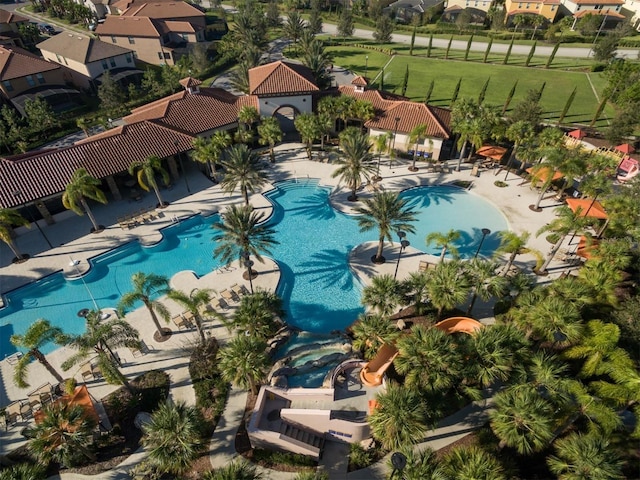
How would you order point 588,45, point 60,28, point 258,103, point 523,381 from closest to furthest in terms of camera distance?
1. point 523,381
2. point 258,103
3. point 588,45
4. point 60,28

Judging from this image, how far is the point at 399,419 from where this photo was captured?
1758 centimetres

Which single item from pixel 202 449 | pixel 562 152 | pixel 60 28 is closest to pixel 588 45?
pixel 562 152

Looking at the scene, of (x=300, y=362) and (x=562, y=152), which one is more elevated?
(x=562, y=152)

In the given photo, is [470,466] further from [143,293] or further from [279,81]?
[279,81]

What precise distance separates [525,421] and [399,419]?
5.88 m

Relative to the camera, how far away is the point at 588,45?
3438 inches

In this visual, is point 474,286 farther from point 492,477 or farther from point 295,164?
point 295,164

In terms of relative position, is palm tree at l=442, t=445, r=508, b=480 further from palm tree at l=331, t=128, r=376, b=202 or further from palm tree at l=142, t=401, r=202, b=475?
palm tree at l=331, t=128, r=376, b=202

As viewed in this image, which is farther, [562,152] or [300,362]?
[562,152]

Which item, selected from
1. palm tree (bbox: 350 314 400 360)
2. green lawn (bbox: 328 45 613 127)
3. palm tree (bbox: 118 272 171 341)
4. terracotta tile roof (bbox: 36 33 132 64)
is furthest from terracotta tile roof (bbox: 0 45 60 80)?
palm tree (bbox: 350 314 400 360)

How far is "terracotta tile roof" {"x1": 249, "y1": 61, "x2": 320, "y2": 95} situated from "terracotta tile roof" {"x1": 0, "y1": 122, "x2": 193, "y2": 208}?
512 inches

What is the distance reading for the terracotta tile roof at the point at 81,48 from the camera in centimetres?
6438

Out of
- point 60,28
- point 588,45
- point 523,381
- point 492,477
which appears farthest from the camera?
point 60,28

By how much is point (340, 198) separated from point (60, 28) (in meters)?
117
